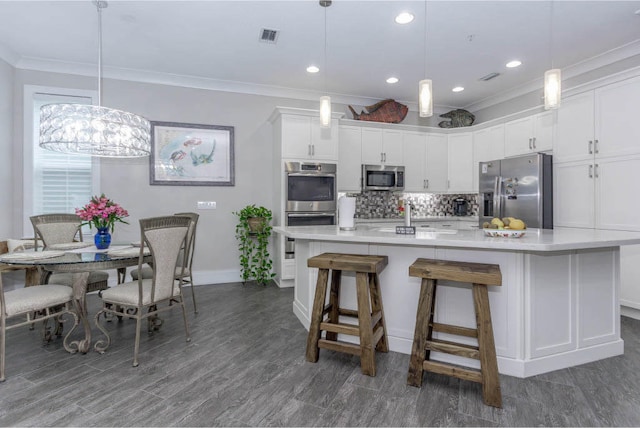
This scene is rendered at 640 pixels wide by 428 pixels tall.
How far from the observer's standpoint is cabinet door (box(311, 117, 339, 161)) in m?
4.56

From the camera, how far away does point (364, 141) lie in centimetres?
502

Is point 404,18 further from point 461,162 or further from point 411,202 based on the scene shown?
point 411,202

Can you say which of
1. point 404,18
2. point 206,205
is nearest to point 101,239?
point 206,205

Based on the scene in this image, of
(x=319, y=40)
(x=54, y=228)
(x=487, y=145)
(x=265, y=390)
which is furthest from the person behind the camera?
(x=487, y=145)

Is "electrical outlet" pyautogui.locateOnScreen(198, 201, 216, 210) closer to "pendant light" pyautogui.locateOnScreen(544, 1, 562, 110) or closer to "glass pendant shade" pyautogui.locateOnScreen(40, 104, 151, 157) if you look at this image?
"glass pendant shade" pyautogui.locateOnScreen(40, 104, 151, 157)

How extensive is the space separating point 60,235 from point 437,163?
505 cm

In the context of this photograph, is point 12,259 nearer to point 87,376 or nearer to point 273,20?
point 87,376

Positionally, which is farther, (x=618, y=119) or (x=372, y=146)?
(x=372, y=146)

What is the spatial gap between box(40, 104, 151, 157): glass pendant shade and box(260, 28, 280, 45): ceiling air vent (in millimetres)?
1478

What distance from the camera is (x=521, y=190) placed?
13.6ft

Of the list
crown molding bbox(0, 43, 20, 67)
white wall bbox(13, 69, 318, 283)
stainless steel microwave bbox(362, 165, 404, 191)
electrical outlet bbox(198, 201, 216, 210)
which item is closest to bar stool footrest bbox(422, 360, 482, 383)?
stainless steel microwave bbox(362, 165, 404, 191)

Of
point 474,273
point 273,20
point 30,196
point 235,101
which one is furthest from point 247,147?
point 474,273

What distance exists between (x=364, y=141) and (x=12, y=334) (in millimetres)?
4448

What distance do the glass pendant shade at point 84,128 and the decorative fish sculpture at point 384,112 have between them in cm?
316
